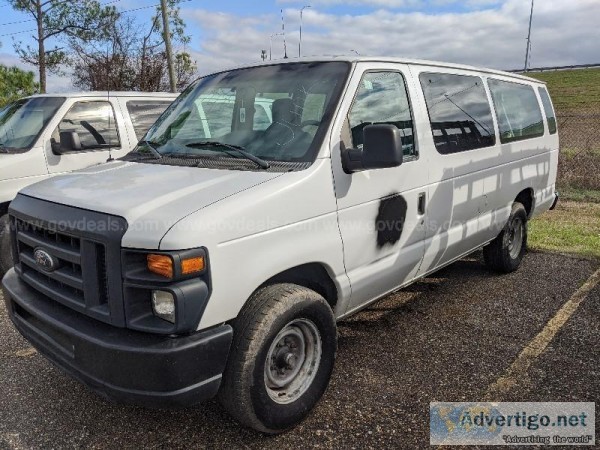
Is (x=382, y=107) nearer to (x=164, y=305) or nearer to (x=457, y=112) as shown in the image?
(x=457, y=112)

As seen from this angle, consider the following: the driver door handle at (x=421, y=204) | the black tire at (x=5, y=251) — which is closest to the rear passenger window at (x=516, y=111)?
the driver door handle at (x=421, y=204)

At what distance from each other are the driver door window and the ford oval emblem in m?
3.27

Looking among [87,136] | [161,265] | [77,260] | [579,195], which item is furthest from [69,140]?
[579,195]

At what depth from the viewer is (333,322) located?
9.62ft

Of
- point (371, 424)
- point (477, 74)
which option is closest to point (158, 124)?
point (371, 424)

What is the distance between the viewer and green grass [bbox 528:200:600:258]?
249 inches

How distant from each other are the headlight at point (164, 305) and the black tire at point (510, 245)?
12.7 feet

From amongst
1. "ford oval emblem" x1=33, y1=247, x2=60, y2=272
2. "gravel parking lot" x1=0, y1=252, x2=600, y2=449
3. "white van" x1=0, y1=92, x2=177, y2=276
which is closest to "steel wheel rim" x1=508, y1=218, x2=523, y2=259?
"gravel parking lot" x1=0, y1=252, x2=600, y2=449

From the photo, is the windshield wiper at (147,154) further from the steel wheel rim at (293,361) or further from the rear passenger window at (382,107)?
the steel wheel rim at (293,361)

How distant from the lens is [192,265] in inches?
88.1

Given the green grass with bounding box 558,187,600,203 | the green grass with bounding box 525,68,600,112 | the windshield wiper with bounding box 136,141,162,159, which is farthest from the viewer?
the green grass with bounding box 525,68,600,112

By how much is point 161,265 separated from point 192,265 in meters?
0.14

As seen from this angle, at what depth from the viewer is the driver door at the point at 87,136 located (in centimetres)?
551

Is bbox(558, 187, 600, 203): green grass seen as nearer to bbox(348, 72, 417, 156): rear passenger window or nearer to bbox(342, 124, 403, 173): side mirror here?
bbox(348, 72, 417, 156): rear passenger window
